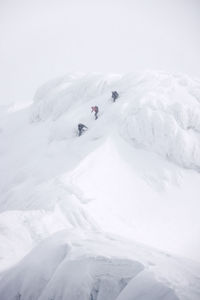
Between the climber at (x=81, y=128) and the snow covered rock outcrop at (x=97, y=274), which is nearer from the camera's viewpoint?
the snow covered rock outcrop at (x=97, y=274)

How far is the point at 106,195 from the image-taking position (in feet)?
57.8

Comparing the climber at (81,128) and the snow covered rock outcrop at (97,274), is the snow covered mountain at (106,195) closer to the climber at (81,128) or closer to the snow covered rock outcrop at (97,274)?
the snow covered rock outcrop at (97,274)

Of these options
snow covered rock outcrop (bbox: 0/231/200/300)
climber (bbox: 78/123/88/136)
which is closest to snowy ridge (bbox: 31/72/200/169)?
climber (bbox: 78/123/88/136)

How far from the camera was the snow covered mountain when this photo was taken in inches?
269

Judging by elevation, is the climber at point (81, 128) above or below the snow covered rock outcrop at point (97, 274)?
below

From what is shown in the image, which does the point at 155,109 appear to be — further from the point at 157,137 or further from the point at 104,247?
the point at 104,247

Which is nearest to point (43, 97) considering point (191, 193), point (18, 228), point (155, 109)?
point (155, 109)

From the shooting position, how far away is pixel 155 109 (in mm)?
23922

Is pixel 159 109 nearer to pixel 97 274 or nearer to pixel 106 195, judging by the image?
pixel 106 195

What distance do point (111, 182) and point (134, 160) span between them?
3.57 meters

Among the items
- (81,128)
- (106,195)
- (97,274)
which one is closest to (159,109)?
(81,128)

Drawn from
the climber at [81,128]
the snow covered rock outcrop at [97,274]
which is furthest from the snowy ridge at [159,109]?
the snow covered rock outcrop at [97,274]

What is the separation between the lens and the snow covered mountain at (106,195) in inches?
269

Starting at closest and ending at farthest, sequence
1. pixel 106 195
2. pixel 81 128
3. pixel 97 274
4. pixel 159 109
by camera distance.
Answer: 1. pixel 97 274
2. pixel 106 195
3. pixel 159 109
4. pixel 81 128
